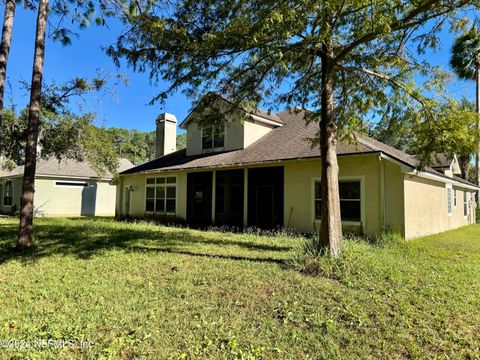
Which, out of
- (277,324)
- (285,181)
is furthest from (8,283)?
(285,181)

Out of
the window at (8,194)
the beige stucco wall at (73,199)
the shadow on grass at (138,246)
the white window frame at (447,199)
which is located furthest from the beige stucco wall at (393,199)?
the window at (8,194)

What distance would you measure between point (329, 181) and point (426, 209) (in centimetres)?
827

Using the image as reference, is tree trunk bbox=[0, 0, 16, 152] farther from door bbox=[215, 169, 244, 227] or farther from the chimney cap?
the chimney cap

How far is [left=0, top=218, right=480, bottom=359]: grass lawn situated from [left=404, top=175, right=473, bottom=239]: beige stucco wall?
10.6ft

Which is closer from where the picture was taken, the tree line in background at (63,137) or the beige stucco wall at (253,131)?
the tree line in background at (63,137)

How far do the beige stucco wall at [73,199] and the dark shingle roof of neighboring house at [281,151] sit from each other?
7.66 m

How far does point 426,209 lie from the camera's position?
1277cm

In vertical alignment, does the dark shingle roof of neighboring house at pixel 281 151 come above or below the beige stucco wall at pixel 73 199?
above

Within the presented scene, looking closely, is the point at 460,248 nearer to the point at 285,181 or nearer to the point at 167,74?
the point at 285,181

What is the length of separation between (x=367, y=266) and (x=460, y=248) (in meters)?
5.53

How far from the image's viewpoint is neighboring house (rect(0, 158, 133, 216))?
22.2 m

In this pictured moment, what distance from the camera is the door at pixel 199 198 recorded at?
54.0 ft

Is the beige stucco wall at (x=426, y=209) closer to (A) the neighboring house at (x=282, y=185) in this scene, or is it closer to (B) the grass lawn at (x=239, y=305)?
(A) the neighboring house at (x=282, y=185)

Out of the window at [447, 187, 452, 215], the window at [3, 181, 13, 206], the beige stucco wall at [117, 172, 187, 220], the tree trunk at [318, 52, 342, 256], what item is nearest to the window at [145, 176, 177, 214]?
the beige stucco wall at [117, 172, 187, 220]
